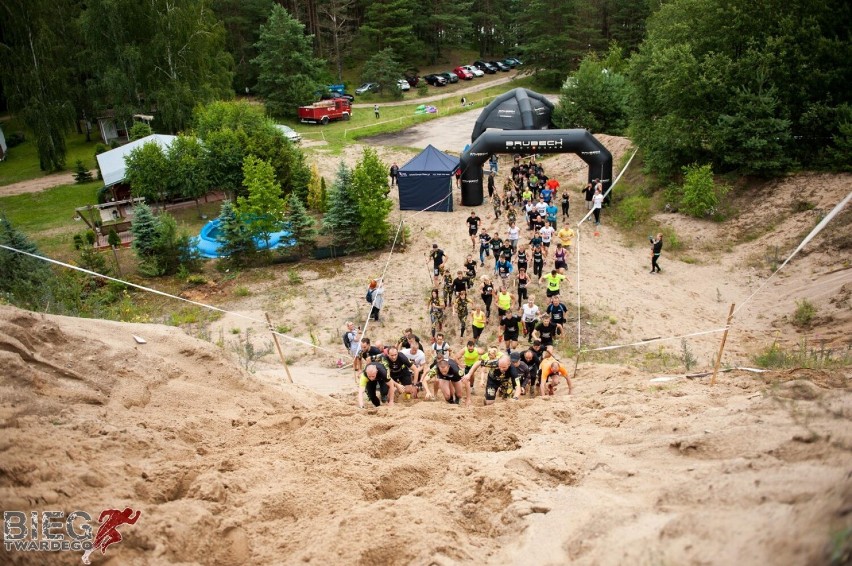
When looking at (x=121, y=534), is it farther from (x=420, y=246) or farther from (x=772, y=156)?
(x=772, y=156)

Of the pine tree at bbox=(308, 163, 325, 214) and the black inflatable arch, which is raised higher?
the black inflatable arch

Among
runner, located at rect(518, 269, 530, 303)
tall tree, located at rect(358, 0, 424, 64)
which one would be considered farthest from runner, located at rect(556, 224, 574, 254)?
tall tree, located at rect(358, 0, 424, 64)

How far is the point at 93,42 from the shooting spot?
33875mm

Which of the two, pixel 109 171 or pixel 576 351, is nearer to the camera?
pixel 576 351

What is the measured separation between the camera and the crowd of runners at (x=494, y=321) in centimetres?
1070

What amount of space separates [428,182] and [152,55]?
64.3ft

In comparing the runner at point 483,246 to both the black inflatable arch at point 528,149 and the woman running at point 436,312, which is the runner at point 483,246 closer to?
the woman running at point 436,312

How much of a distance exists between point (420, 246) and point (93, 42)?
24648 millimetres

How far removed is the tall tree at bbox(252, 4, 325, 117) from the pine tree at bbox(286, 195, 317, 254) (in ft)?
77.0

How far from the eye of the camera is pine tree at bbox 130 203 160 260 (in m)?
20.2

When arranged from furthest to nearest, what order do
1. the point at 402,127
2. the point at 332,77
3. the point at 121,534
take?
1. the point at 332,77
2. the point at 402,127
3. the point at 121,534

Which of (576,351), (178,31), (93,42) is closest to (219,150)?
(178,31)

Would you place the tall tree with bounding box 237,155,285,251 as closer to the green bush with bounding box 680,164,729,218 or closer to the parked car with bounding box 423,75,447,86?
the green bush with bounding box 680,164,729,218

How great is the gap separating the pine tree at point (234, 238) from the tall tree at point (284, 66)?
23524 mm
